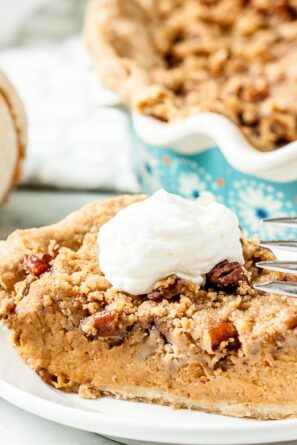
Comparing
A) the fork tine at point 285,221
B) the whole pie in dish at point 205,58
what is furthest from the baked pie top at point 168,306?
the whole pie in dish at point 205,58

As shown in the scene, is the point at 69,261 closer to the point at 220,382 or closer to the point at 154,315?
the point at 154,315

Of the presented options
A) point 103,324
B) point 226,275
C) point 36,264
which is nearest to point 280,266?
point 226,275

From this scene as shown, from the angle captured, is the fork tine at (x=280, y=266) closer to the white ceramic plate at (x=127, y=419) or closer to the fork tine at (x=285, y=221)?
the fork tine at (x=285, y=221)

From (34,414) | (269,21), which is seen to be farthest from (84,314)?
(269,21)

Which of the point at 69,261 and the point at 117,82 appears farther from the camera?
the point at 117,82

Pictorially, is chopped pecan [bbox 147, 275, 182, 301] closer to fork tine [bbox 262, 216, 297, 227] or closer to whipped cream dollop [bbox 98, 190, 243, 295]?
whipped cream dollop [bbox 98, 190, 243, 295]

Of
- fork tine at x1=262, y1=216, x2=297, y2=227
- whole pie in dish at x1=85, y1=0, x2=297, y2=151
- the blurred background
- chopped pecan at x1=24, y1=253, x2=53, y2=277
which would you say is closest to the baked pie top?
chopped pecan at x1=24, y1=253, x2=53, y2=277

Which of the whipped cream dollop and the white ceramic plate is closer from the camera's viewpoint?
the white ceramic plate
